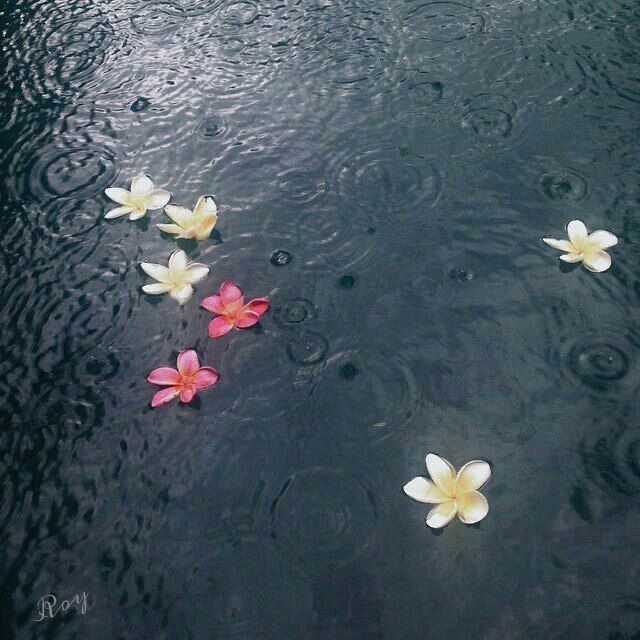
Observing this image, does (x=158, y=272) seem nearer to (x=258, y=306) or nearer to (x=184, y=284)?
(x=184, y=284)

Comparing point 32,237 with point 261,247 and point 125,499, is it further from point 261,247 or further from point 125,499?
point 125,499

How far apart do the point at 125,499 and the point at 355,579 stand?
63 cm

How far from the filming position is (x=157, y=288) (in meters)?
2.08

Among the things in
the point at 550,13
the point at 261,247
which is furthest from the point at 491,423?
the point at 550,13

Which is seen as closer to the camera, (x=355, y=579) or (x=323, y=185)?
(x=355, y=579)

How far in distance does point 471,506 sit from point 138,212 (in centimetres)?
145

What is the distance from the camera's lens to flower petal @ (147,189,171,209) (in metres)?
2.32

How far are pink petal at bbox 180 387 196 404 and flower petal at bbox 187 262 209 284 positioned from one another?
1.27 ft

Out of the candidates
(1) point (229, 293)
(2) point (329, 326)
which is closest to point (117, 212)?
(1) point (229, 293)

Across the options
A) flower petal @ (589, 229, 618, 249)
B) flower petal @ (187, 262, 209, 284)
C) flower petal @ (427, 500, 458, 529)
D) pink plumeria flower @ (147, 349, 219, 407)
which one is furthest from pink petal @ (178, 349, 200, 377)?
flower petal @ (589, 229, 618, 249)

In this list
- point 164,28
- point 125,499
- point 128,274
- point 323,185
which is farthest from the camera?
point 164,28

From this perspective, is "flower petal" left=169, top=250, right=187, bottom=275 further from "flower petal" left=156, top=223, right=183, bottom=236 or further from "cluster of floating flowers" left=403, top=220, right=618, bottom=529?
"cluster of floating flowers" left=403, top=220, right=618, bottom=529

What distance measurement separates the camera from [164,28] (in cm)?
292

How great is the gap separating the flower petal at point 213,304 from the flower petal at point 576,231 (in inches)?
42.9
